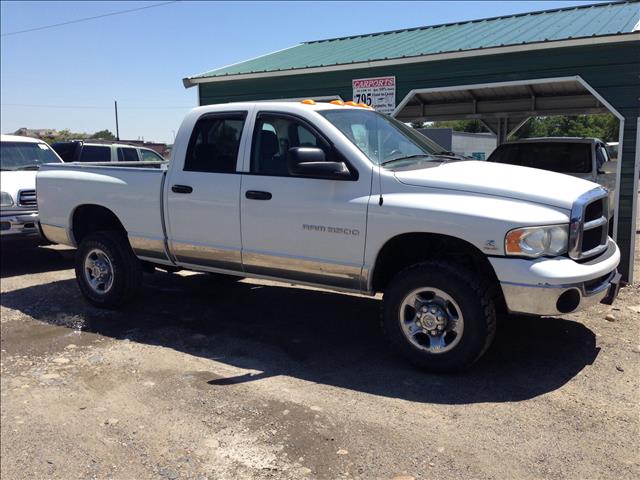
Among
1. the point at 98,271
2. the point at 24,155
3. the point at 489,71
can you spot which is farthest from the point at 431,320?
the point at 24,155

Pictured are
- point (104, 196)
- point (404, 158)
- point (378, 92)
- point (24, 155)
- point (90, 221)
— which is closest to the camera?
point (404, 158)

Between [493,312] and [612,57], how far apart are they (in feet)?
15.3

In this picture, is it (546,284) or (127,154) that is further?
(127,154)

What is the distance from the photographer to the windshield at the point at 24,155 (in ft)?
30.9

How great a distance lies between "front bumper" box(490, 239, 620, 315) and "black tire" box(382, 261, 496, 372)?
21cm

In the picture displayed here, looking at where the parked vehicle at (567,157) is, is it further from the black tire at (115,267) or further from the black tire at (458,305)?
the black tire at (115,267)

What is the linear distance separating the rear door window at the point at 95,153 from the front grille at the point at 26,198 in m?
4.04

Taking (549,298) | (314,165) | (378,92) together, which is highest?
(378,92)

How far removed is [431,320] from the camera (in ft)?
13.9

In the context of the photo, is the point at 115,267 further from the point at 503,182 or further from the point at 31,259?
the point at 31,259

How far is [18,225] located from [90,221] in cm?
254

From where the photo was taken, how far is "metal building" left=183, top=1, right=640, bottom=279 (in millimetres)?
7016

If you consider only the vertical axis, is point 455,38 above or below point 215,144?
above

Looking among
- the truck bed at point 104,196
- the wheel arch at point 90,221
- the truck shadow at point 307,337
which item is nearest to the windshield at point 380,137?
the truck shadow at point 307,337
